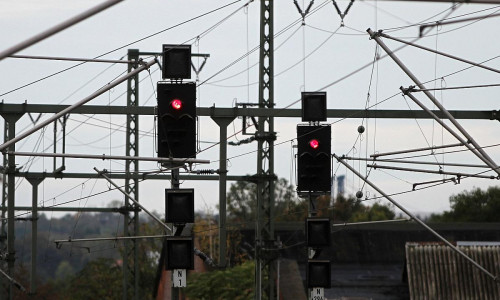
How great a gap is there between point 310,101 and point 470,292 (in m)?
22.1

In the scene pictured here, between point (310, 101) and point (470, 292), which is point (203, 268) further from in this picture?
point (310, 101)

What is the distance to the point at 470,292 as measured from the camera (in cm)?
4684

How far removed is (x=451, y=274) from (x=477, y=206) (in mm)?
33941

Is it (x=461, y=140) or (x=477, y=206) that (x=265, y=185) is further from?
(x=477, y=206)

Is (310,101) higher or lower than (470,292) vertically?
higher

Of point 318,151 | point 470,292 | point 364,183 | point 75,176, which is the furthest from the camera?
point 470,292

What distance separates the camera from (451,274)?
4747 centimetres

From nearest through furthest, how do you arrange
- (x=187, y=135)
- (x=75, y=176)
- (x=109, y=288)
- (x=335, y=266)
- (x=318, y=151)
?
(x=187, y=135) → (x=318, y=151) → (x=75, y=176) → (x=335, y=266) → (x=109, y=288)

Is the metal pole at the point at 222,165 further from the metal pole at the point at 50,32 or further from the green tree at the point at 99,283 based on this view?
the green tree at the point at 99,283

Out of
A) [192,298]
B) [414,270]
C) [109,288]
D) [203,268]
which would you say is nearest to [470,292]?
[414,270]

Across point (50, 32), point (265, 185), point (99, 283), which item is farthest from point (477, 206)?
point (50, 32)

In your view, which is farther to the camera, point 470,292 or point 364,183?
point 470,292

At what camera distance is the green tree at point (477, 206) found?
77.9m

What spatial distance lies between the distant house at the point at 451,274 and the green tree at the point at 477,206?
2713 cm
